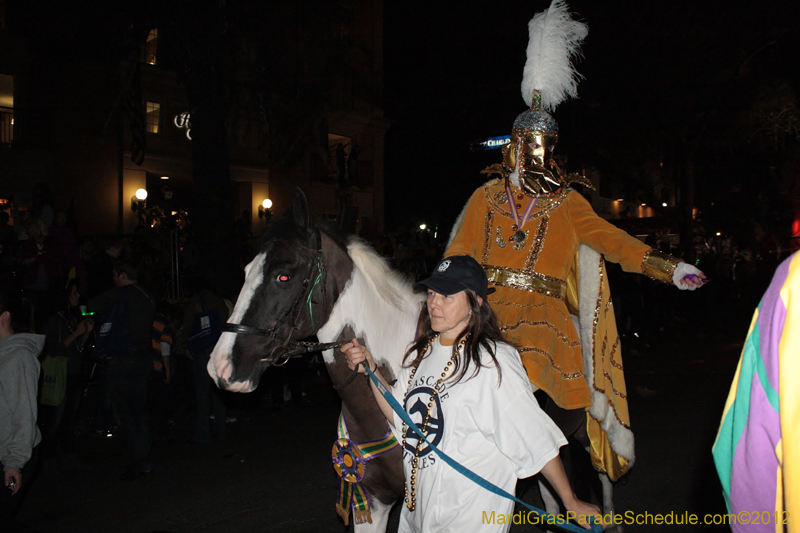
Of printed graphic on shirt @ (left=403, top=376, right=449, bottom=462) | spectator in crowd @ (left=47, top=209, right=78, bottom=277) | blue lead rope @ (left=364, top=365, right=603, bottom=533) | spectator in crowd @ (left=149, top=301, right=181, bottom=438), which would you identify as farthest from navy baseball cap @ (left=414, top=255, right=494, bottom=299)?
spectator in crowd @ (left=47, top=209, right=78, bottom=277)

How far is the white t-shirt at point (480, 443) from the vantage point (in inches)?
84.4

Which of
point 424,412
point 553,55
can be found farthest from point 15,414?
point 553,55

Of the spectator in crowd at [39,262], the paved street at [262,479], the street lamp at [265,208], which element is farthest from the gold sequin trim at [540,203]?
the street lamp at [265,208]

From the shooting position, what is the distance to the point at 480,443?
2.26m

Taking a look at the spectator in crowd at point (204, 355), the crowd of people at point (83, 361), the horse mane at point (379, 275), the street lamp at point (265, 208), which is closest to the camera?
the horse mane at point (379, 275)

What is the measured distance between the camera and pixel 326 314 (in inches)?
119

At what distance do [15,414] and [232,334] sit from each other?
1.90m

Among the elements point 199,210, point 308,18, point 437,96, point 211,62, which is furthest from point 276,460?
point 437,96

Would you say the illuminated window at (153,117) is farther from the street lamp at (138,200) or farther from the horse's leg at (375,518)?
the horse's leg at (375,518)

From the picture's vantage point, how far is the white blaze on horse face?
2785mm

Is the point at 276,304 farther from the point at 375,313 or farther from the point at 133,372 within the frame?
the point at 133,372

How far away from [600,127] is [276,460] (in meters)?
13.7

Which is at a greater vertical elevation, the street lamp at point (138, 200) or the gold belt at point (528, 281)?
the street lamp at point (138, 200)

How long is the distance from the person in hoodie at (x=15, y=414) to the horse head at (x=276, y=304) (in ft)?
5.66
